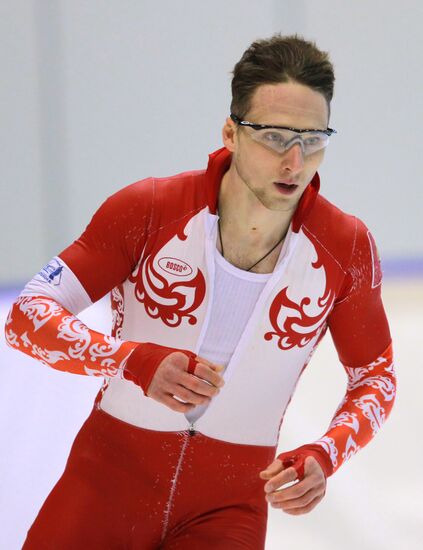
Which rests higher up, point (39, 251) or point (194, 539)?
point (194, 539)

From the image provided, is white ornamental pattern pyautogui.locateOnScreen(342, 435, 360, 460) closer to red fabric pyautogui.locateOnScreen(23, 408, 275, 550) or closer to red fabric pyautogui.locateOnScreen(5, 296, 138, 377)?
red fabric pyautogui.locateOnScreen(23, 408, 275, 550)

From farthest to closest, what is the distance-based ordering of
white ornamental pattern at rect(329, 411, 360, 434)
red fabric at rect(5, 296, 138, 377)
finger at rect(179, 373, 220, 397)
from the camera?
1. white ornamental pattern at rect(329, 411, 360, 434)
2. red fabric at rect(5, 296, 138, 377)
3. finger at rect(179, 373, 220, 397)

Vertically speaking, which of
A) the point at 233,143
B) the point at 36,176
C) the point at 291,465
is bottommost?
the point at 36,176

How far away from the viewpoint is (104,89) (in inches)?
224

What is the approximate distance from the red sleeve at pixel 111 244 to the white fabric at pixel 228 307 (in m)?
0.19

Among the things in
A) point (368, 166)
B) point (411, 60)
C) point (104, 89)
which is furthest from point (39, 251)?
point (411, 60)

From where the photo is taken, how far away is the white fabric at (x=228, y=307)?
2473mm

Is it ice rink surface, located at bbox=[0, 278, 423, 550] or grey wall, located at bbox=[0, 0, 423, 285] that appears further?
grey wall, located at bbox=[0, 0, 423, 285]

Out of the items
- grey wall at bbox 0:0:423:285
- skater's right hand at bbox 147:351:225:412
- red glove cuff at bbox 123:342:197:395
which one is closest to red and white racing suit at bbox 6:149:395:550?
red glove cuff at bbox 123:342:197:395

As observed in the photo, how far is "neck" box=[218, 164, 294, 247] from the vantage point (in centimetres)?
243

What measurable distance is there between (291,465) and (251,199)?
0.60m

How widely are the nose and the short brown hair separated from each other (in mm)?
151

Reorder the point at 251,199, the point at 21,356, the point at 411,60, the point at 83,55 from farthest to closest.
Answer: the point at 411,60
the point at 83,55
the point at 21,356
the point at 251,199

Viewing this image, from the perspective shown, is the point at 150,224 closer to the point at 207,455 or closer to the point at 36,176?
the point at 207,455
